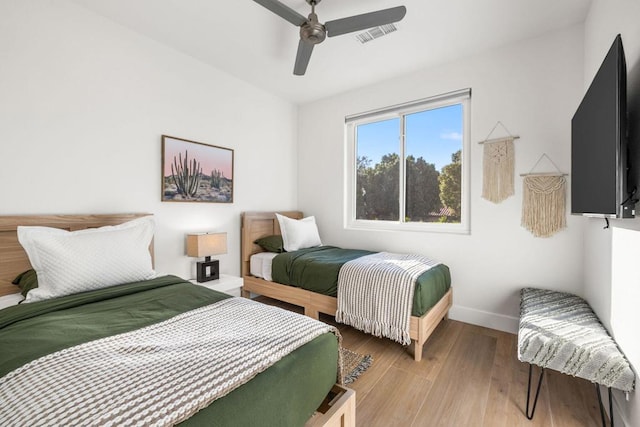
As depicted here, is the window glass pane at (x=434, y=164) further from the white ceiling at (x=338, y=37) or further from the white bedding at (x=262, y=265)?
the white bedding at (x=262, y=265)

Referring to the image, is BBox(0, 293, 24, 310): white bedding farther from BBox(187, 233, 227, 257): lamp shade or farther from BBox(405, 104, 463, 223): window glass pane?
BBox(405, 104, 463, 223): window glass pane

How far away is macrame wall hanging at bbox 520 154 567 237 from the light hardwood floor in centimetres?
103

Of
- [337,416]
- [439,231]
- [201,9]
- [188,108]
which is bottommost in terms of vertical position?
[337,416]

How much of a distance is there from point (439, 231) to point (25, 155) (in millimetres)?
3503

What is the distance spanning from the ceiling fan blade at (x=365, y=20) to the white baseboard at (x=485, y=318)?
2.63m

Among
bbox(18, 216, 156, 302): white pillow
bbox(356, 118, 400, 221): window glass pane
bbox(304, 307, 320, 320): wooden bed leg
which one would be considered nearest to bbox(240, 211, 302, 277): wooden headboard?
bbox(304, 307, 320, 320): wooden bed leg

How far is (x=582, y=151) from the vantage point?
173 centimetres

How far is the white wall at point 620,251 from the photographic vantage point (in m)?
1.29

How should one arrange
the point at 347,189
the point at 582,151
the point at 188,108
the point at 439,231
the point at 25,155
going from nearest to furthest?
the point at 582,151 < the point at 25,155 < the point at 188,108 < the point at 439,231 < the point at 347,189

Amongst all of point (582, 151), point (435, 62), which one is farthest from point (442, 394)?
point (435, 62)

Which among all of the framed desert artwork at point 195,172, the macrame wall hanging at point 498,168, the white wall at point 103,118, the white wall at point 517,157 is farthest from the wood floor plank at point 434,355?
the framed desert artwork at point 195,172

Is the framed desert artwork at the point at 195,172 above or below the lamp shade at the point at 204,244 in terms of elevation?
above

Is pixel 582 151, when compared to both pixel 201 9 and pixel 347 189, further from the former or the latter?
pixel 201 9

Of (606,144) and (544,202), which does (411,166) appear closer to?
(544,202)
